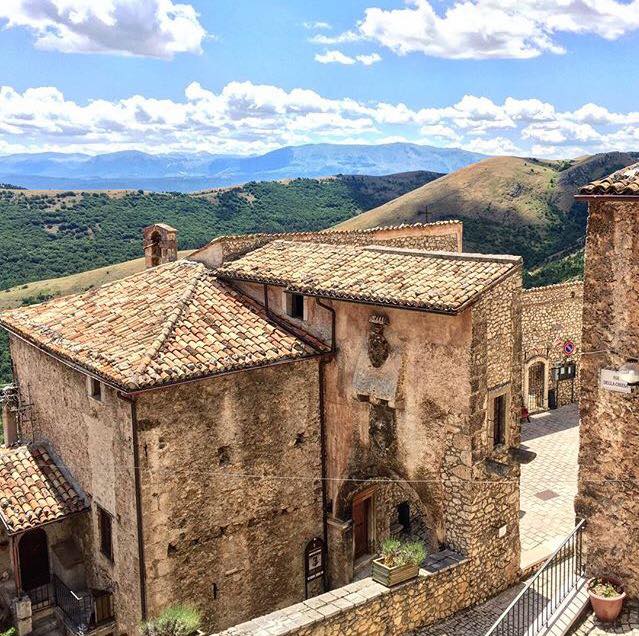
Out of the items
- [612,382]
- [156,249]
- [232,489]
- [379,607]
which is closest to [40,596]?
[232,489]

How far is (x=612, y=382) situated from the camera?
1054 cm

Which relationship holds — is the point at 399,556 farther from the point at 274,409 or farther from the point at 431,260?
the point at 431,260

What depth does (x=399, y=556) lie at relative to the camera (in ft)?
41.7

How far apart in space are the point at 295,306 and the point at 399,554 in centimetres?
564

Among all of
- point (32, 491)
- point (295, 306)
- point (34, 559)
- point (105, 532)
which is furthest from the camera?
point (34, 559)

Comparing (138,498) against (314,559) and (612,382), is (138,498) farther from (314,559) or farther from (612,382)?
(612,382)

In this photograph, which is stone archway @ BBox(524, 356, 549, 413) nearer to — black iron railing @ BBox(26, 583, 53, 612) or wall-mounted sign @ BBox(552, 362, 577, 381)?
wall-mounted sign @ BBox(552, 362, 577, 381)

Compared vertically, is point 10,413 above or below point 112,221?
below

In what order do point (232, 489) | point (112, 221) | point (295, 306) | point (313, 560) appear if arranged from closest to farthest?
point (232, 489) → point (313, 560) → point (295, 306) → point (112, 221)

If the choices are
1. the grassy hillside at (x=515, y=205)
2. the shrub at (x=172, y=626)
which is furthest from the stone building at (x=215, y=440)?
the grassy hillside at (x=515, y=205)

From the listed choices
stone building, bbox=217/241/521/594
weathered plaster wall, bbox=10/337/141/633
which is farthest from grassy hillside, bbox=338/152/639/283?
weathered plaster wall, bbox=10/337/141/633

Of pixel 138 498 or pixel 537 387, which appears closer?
pixel 138 498

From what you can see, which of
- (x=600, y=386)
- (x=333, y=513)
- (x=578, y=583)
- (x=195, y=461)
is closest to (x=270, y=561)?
(x=333, y=513)

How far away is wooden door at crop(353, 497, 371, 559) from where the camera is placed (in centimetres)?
1650
